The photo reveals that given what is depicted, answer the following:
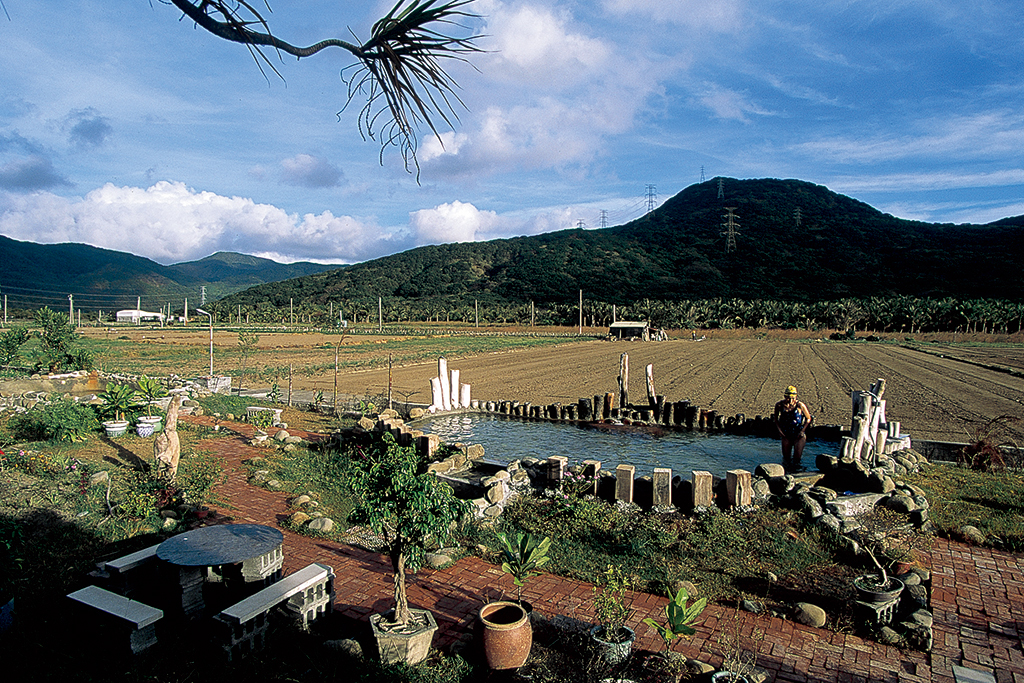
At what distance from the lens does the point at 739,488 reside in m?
8.07

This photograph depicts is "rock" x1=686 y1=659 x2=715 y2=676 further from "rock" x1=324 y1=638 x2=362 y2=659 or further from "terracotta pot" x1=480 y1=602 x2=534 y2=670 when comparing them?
"rock" x1=324 y1=638 x2=362 y2=659

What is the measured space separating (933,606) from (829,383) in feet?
73.5

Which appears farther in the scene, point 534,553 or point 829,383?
point 829,383

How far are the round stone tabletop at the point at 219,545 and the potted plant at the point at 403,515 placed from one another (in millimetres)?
922

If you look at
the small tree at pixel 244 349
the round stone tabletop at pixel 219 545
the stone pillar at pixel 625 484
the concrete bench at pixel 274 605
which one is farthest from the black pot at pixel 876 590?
the small tree at pixel 244 349

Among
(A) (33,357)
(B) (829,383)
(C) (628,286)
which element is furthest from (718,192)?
(A) (33,357)

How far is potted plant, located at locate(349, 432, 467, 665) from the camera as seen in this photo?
177 inches

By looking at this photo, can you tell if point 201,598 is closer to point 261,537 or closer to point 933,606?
point 261,537

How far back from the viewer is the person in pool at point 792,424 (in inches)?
444

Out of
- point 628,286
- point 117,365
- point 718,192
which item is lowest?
point 117,365

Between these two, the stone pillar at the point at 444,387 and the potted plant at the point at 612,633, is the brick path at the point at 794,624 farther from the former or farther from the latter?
the stone pillar at the point at 444,387

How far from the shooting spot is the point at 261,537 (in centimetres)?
513

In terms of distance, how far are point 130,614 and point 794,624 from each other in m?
5.62

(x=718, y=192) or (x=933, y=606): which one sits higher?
(x=718, y=192)
